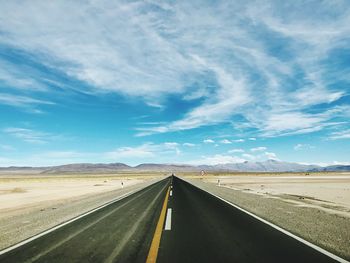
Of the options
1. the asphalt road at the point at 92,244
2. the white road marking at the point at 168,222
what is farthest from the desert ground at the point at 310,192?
the asphalt road at the point at 92,244

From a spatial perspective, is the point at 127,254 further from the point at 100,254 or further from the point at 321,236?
the point at 321,236

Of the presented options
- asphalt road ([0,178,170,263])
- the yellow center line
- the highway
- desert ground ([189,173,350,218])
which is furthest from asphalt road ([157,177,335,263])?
desert ground ([189,173,350,218])

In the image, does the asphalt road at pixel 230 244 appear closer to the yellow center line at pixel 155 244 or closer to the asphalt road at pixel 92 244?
the yellow center line at pixel 155 244

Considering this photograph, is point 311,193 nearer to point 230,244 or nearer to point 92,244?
point 230,244

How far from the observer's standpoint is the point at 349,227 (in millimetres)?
9508

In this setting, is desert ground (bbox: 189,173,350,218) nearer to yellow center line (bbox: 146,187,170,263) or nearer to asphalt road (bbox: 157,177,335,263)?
asphalt road (bbox: 157,177,335,263)

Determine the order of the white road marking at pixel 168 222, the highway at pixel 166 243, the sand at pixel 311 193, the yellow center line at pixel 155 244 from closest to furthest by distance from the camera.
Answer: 1. the yellow center line at pixel 155 244
2. the highway at pixel 166 243
3. the white road marking at pixel 168 222
4. the sand at pixel 311 193

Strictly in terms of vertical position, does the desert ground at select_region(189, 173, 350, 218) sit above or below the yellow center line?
above

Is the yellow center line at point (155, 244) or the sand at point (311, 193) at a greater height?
the sand at point (311, 193)

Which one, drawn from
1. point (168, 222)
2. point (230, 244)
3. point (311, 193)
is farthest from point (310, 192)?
point (230, 244)

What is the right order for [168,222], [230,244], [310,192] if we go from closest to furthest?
[230,244]
[168,222]
[310,192]

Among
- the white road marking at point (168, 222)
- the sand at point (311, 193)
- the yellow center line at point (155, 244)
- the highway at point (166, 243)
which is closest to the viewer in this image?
the yellow center line at point (155, 244)

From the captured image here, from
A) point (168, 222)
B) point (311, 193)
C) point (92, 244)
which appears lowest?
point (92, 244)

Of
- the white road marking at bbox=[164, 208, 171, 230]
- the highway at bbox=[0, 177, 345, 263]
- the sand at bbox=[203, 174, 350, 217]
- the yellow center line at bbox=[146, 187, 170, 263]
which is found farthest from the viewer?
the sand at bbox=[203, 174, 350, 217]
